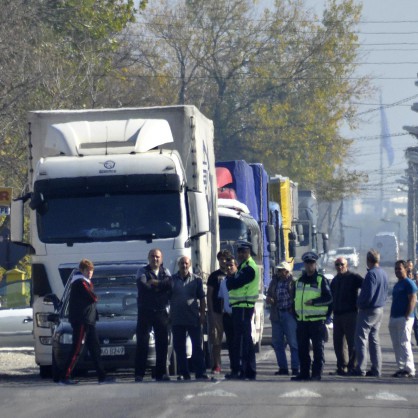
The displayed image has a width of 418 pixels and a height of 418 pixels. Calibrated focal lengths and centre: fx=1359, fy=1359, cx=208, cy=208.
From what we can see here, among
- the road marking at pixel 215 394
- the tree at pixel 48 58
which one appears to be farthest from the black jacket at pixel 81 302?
the tree at pixel 48 58

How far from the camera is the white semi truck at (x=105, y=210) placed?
20.3 m

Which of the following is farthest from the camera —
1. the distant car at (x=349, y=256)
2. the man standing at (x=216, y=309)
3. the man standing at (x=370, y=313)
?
the distant car at (x=349, y=256)

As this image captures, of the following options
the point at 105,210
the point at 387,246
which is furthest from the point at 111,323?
the point at 387,246

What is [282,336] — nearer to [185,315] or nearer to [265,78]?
[185,315]

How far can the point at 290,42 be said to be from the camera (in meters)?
60.8

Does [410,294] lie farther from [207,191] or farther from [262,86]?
[262,86]

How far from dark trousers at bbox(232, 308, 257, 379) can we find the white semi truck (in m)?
1.98

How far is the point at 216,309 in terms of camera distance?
19.2 metres

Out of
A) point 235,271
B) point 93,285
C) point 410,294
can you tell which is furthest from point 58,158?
point 410,294

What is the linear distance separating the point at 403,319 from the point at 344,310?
0.87m

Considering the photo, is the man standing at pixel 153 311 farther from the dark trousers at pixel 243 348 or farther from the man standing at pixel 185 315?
the dark trousers at pixel 243 348

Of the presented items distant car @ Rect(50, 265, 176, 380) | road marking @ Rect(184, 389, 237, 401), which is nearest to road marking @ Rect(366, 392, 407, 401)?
road marking @ Rect(184, 389, 237, 401)

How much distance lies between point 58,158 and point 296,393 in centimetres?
656

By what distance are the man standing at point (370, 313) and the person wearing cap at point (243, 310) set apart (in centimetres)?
183
